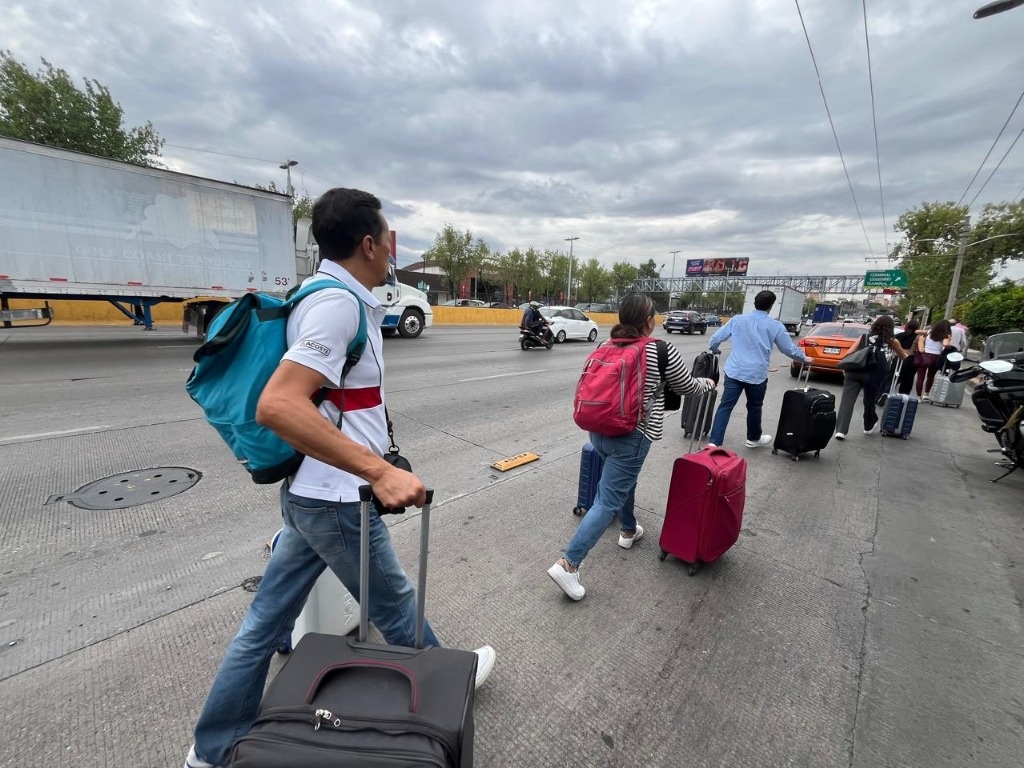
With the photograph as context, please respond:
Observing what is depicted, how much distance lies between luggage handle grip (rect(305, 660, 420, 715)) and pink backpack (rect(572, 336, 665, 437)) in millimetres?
1667

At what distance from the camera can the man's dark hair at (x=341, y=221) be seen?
1422mm

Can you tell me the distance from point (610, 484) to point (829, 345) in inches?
419

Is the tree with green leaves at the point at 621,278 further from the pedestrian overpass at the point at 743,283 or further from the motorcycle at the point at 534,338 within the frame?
the motorcycle at the point at 534,338

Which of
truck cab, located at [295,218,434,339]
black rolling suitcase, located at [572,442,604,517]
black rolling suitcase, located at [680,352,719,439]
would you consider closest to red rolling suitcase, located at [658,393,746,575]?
black rolling suitcase, located at [572,442,604,517]

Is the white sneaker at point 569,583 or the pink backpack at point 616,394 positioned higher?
the pink backpack at point 616,394

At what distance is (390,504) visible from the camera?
1.18 metres

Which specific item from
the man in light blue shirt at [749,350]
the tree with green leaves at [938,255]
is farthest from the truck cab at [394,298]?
the tree with green leaves at [938,255]

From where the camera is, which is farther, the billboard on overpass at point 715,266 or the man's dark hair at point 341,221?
the billboard on overpass at point 715,266

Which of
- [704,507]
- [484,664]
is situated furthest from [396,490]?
[704,507]

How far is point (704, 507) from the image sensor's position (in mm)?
2838

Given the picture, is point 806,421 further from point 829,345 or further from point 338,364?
point 829,345

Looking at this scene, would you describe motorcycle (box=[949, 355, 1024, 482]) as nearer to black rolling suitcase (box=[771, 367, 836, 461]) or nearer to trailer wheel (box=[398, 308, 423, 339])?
black rolling suitcase (box=[771, 367, 836, 461])

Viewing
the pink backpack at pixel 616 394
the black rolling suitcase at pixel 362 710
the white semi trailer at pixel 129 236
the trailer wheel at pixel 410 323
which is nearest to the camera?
the black rolling suitcase at pixel 362 710

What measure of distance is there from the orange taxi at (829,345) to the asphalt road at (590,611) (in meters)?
5.98
